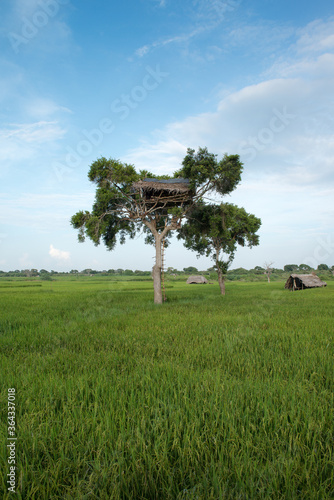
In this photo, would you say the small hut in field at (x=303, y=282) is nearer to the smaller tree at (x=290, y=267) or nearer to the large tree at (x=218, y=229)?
the large tree at (x=218, y=229)

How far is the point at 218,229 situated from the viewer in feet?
57.4

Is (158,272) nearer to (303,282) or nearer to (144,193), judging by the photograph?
(144,193)

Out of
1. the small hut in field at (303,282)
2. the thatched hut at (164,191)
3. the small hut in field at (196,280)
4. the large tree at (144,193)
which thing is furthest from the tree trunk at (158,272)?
the small hut in field at (196,280)

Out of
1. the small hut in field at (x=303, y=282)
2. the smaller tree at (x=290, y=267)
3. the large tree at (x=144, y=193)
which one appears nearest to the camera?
the large tree at (x=144, y=193)

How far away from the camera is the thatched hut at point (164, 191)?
14.9m

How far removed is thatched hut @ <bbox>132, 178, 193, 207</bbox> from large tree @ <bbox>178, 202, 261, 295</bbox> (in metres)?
1.53

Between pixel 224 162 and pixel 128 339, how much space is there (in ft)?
39.0

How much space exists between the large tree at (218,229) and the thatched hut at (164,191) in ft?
5.03

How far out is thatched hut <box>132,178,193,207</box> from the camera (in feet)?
48.9

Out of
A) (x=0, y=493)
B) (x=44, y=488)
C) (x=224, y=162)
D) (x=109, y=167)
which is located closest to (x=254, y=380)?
(x=44, y=488)

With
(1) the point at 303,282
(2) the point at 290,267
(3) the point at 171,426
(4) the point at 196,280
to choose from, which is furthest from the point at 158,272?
(2) the point at 290,267

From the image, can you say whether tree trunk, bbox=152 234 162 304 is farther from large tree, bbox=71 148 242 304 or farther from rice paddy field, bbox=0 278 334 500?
rice paddy field, bbox=0 278 334 500

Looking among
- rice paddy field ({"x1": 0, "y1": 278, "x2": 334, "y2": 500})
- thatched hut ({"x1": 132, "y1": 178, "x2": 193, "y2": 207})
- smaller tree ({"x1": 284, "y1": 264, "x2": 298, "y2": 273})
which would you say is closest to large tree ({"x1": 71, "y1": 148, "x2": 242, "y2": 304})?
thatched hut ({"x1": 132, "y1": 178, "x2": 193, "y2": 207})

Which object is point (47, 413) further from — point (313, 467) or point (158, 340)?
point (158, 340)
